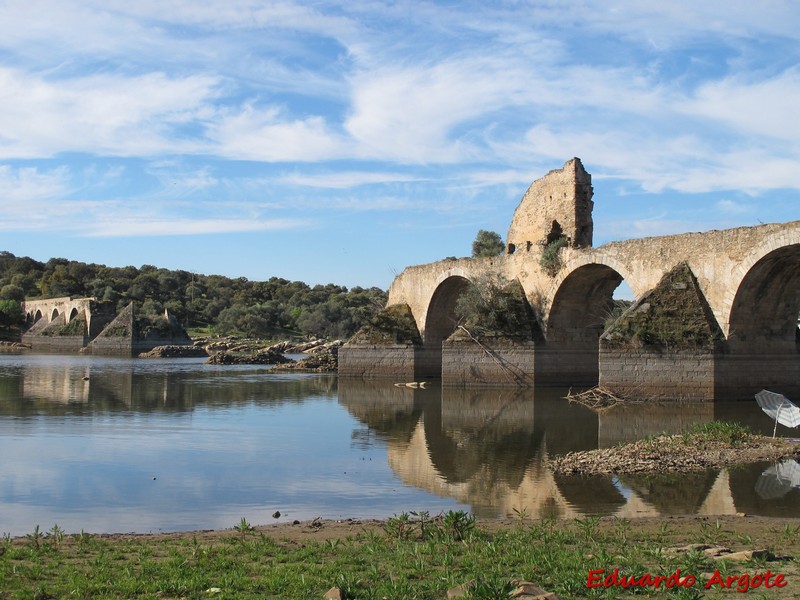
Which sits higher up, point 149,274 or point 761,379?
point 149,274

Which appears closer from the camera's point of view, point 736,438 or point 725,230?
point 736,438

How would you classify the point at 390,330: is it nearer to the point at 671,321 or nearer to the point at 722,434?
the point at 671,321

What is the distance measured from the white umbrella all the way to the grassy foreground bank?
7.60 metres

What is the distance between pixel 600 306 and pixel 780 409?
13.0 meters

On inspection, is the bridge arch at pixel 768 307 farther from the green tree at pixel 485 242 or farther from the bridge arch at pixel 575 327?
A: the green tree at pixel 485 242

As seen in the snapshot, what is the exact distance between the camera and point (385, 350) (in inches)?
1275

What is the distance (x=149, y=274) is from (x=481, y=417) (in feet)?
252

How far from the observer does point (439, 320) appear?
33.9 meters

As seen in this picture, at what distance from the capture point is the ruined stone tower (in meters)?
26.7

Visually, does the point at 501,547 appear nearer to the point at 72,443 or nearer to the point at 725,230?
the point at 72,443

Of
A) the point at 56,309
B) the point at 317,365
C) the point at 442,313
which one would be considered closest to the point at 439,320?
the point at 442,313

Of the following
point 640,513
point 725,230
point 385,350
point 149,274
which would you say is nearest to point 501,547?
point 640,513

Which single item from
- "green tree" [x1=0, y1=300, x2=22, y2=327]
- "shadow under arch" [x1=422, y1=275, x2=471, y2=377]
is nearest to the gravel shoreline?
"shadow under arch" [x1=422, y1=275, x2=471, y2=377]

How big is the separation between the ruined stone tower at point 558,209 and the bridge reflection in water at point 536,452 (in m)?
5.33
